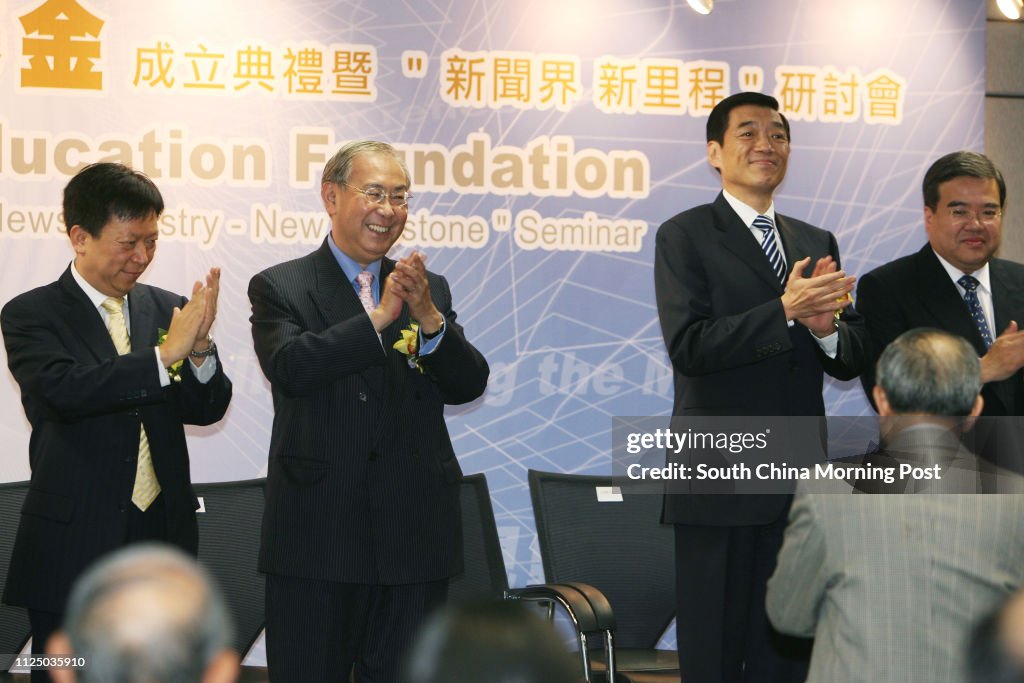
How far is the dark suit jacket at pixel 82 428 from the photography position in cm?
329

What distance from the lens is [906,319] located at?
13.1 feet

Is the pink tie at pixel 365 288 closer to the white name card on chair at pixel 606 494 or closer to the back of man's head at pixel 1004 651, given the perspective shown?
the white name card on chair at pixel 606 494

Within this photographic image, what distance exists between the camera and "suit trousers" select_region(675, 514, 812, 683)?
3625 millimetres

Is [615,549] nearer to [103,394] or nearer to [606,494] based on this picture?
[606,494]

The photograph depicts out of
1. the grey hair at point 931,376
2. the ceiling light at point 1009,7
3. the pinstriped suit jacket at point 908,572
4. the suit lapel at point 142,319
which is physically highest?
the ceiling light at point 1009,7

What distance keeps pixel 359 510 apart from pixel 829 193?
2.83 meters

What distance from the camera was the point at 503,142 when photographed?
514cm

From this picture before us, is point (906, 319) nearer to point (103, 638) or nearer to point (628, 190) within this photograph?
point (628, 190)

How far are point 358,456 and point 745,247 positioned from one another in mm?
1324

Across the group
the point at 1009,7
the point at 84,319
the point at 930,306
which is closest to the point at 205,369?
the point at 84,319

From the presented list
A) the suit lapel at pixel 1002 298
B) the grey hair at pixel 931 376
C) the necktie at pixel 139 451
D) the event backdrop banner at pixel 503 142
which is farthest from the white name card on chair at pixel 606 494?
the grey hair at pixel 931 376

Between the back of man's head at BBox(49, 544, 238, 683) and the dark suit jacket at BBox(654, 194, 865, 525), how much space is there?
251 centimetres

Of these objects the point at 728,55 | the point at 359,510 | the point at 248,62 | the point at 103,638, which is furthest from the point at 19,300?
the point at 728,55

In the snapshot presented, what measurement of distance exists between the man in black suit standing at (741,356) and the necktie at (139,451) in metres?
1.49
